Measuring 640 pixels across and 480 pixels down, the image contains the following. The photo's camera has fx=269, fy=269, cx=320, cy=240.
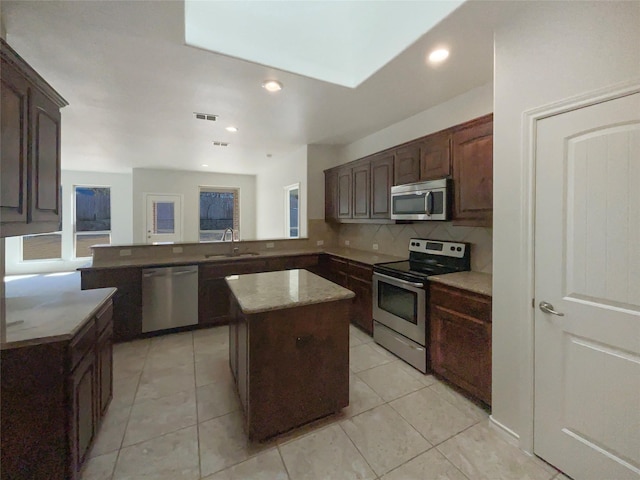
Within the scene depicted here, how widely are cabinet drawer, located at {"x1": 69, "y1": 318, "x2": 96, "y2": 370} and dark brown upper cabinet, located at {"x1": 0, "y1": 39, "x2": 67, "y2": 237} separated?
589 mm

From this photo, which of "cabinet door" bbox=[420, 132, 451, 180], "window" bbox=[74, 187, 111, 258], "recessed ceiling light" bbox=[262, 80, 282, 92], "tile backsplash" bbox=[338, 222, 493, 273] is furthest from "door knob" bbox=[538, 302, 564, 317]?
"window" bbox=[74, 187, 111, 258]

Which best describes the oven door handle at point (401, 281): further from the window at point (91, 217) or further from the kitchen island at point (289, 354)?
the window at point (91, 217)

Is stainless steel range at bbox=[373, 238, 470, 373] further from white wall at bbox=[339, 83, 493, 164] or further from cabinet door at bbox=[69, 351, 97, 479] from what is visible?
cabinet door at bbox=[69, 351, 97, 479]

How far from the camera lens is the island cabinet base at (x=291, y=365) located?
1.63m

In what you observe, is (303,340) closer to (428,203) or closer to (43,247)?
(428,203)

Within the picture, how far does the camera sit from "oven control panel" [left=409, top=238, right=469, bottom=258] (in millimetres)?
2678

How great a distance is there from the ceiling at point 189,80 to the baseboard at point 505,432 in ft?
8.38

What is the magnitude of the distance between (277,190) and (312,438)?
5.06m

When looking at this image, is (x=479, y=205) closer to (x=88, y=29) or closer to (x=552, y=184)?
(x=552, y=184)

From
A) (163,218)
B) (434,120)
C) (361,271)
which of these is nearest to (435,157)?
(434,120)

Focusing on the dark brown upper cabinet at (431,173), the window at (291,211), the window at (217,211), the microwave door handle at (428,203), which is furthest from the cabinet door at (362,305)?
the window at (217,211)

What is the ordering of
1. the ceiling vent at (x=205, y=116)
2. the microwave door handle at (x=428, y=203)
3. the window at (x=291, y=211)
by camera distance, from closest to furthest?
the microwave door handle at (x=428, y=203) < the ceiling vent at (x=205, y=116) < the window at (x=291, y=211)

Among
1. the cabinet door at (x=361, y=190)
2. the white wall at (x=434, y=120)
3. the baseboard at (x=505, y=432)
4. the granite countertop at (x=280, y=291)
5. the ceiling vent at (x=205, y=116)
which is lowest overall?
the baseboard at (x=505, y=432)

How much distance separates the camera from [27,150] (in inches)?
57.2
